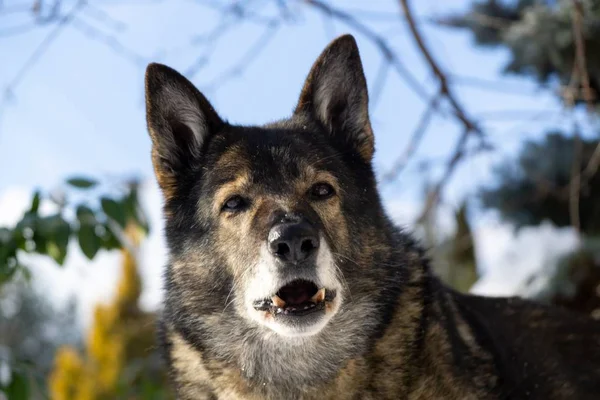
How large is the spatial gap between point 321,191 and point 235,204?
1.23ft

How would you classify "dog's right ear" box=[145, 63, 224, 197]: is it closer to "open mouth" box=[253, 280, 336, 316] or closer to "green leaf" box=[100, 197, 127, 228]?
"green leaf" box=[100, 197, 127, 228]

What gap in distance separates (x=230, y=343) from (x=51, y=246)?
1590 mm

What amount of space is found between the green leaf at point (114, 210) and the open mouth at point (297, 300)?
1.45 metres

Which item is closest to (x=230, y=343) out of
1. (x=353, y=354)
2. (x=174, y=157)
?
(x=353, y=354)

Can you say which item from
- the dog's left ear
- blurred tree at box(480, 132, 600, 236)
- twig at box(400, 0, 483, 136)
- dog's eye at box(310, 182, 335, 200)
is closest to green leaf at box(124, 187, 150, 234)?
the dog's left ear

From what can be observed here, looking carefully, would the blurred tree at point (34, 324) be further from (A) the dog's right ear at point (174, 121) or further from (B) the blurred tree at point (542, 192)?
(A) the dog's right ear at point (174, 121)

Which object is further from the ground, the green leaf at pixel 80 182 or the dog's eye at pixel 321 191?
the green leaf at pixel 80 182

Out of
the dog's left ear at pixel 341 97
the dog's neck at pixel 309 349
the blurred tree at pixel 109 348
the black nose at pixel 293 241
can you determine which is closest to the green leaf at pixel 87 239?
the dog's neck at pixel 309 349

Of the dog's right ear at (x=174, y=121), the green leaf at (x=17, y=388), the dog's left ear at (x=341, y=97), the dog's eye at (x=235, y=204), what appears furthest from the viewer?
the green leaf at (x=17, y=388)

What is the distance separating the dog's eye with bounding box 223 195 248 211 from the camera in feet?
10.1

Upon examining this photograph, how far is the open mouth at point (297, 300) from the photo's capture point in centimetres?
283

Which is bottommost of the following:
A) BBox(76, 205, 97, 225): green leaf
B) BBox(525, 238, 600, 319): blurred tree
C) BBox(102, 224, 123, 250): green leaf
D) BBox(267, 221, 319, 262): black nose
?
BBox(525, 238, 600, 319): blurred tree

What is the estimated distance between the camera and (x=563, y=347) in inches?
138

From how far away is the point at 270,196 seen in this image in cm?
300
